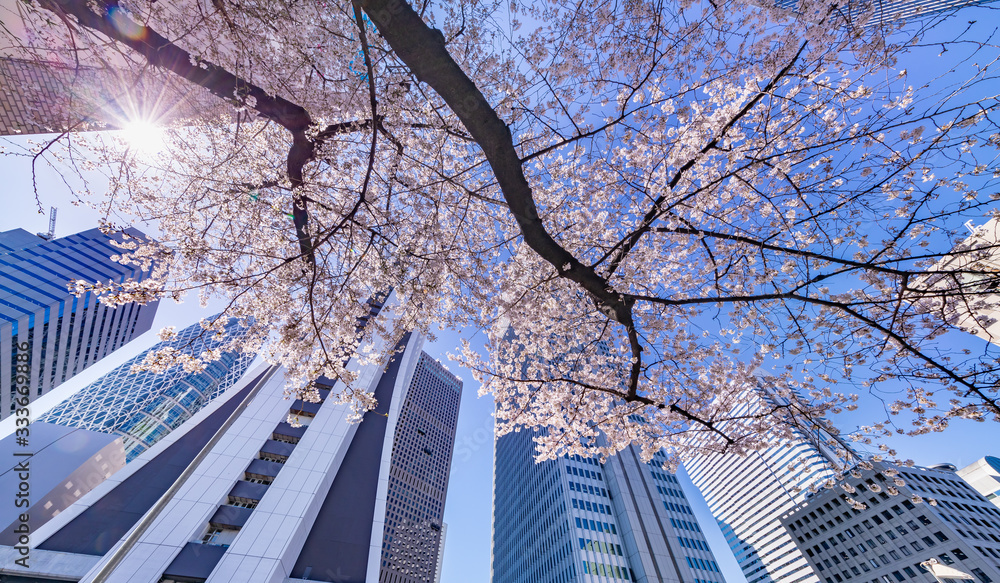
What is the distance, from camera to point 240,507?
54.0 ft

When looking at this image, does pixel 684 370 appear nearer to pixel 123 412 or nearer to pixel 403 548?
pixel 123 412

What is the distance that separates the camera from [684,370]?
7.39m

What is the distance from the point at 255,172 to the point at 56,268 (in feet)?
206

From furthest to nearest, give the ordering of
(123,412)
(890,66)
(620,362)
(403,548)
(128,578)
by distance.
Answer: (403,548), (123,412), (128,578), (620,362), (890,66)

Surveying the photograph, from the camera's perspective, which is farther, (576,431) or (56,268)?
(56,268)

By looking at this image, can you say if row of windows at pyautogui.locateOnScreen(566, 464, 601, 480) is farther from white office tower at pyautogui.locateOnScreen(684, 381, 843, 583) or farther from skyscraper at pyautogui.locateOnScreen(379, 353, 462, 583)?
white office tower at pyautogui.locateOnScreen(684, 381, 843, 583)

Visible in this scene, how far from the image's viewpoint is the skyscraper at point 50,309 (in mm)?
36031

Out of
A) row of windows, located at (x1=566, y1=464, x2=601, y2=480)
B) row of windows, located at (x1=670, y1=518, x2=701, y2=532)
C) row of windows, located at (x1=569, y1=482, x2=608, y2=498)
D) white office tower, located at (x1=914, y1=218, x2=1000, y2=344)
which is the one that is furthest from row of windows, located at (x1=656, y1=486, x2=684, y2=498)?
white office tower, located at (x1=914, y1=218, x2=1000, y2=344)

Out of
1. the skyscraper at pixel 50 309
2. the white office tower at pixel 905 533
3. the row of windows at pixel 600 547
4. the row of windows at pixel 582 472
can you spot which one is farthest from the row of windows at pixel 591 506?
the skyscraper at pixel 50 309

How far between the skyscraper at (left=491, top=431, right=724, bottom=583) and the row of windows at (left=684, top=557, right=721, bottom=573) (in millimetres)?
133

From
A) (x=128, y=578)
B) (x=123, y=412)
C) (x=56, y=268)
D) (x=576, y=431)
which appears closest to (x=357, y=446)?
(x=128, y=578)

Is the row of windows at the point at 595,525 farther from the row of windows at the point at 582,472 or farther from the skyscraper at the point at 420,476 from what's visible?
the skyscraper at the point at 420,476

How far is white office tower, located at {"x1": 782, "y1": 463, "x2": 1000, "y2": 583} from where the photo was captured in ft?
173

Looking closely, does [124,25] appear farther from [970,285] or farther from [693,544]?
[693,544]
